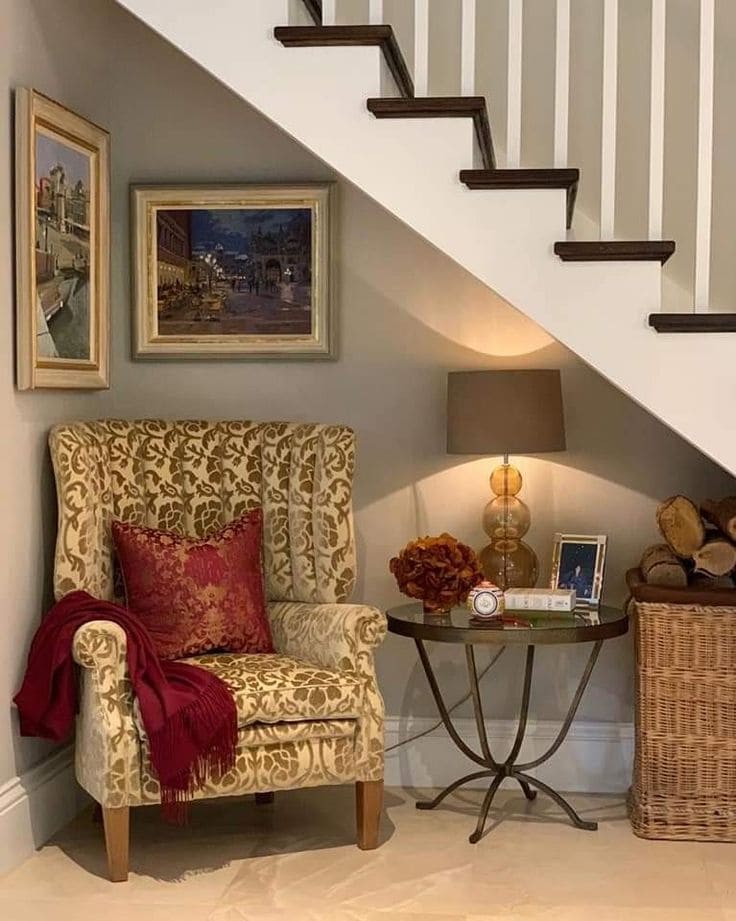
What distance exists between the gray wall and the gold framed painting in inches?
2.6

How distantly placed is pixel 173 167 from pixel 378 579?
1.51 meters

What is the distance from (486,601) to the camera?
12.8ft

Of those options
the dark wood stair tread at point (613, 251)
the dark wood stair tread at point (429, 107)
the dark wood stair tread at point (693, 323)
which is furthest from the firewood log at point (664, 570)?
the dark wood stair tread at point (429, 107)

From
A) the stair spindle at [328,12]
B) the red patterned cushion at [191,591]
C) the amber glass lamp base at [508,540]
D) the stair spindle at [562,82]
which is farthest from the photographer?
the amber glass lamp base at [508,540]

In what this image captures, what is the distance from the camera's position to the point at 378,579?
4.54m

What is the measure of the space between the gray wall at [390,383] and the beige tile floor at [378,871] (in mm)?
592

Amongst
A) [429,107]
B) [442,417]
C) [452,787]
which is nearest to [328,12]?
[429,107]

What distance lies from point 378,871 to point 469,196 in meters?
1.75

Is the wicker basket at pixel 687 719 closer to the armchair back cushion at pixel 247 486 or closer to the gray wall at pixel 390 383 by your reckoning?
the gray wall at pixel 390 383

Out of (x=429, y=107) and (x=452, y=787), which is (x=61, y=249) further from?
(x=452, y=787)

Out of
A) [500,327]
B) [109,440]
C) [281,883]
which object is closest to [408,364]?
[500,327]

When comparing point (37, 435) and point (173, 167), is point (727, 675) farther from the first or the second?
point (173, 167)

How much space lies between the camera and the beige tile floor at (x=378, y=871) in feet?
11.0

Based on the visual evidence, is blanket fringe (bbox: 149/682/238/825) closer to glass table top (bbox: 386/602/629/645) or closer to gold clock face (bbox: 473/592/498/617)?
glass table top (bbox: 386/602/629/645)
